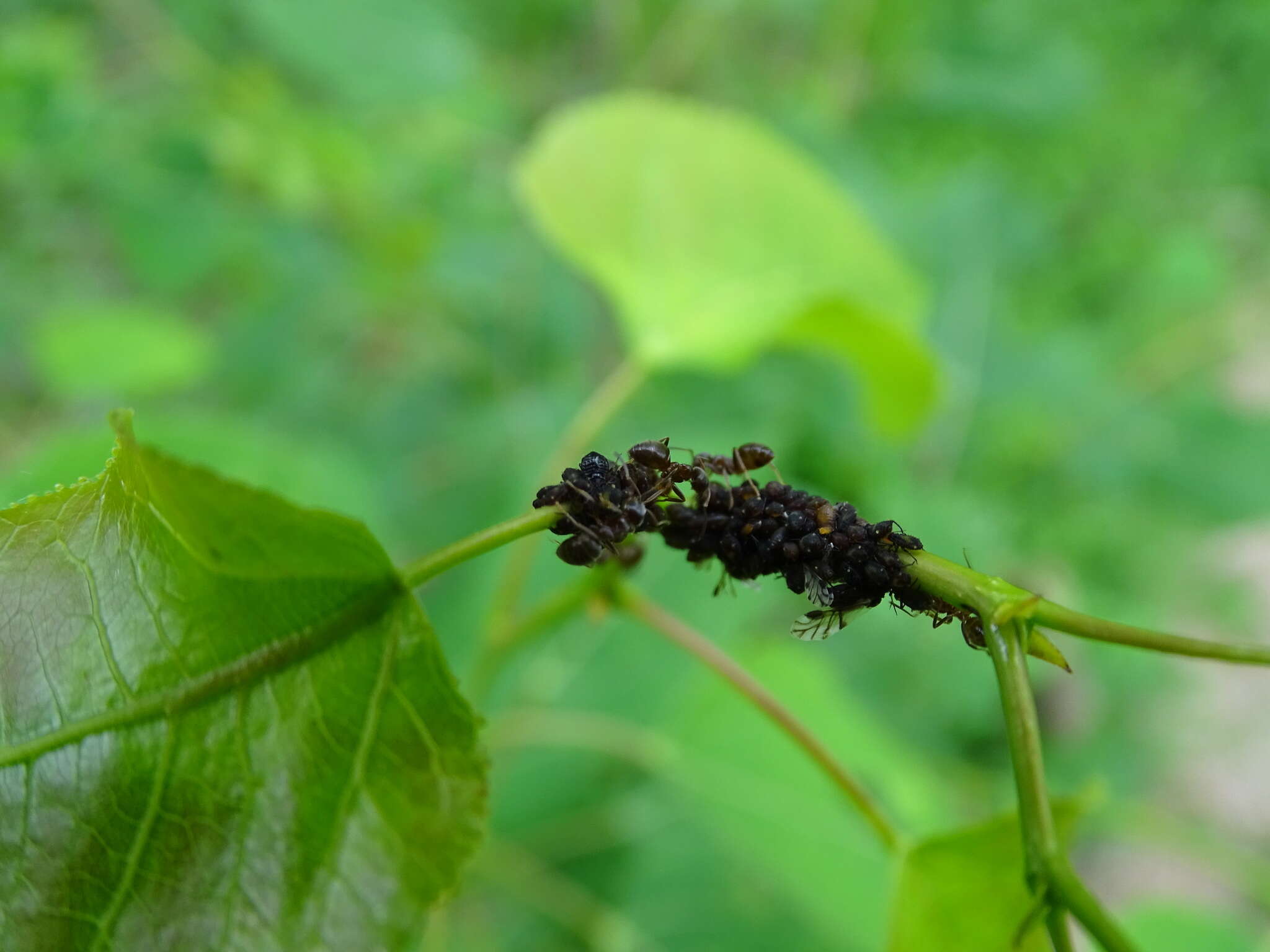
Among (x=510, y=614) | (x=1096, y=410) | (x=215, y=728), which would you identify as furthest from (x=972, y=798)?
(x=215, y=728)

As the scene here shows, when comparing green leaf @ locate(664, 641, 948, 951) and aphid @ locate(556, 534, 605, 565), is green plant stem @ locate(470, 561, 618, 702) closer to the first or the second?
aphid @ locate(556, 534, 605, 565)

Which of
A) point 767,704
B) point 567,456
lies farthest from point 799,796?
point 767,704

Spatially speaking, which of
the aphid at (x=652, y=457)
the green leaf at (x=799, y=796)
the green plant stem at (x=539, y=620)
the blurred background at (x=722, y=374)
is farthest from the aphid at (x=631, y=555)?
the green leaf at (x=799, y=796)

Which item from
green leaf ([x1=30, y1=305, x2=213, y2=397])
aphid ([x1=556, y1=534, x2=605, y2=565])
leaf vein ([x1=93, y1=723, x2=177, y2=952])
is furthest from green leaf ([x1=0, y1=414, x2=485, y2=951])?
green leaf ([x1=30, y1=305, x2=213, y2=397])

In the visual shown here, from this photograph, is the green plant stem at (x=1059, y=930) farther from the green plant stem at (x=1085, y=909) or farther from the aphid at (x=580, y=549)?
the aphid at (x=580, y=549)

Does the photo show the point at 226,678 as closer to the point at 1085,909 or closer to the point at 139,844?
Answer: the point at 139,844
